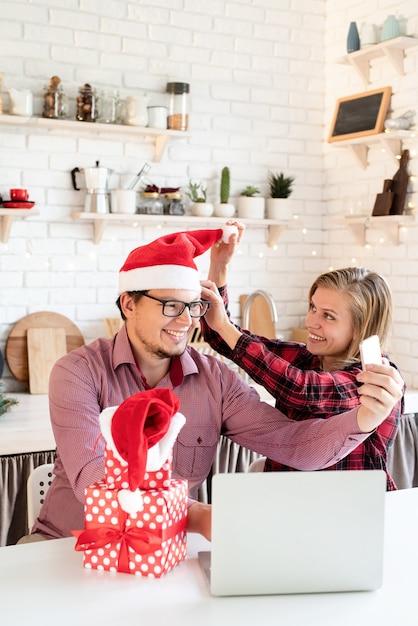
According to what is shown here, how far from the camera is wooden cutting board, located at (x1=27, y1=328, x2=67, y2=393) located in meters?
3.73

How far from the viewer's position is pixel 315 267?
457cm

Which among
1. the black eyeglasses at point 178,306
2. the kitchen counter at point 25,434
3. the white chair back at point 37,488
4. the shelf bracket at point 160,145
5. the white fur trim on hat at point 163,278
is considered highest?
the shelf bracket at point 160,145

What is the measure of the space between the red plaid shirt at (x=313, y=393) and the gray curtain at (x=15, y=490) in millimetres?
1147

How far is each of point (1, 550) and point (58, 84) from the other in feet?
8.66

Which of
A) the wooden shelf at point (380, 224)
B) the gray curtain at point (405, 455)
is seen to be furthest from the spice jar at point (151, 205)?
the gray curtain at point (405, 455)

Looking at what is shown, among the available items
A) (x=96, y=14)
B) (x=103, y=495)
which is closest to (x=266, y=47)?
(x=96, y=14)

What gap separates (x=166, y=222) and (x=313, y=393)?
2.22 metres

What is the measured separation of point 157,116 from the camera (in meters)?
3.88

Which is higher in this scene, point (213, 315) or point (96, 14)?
point (96, 14)

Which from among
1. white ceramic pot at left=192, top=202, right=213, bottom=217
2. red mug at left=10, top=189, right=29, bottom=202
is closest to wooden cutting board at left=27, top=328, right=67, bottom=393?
red mug at left=10, top=189, right=29, bottom=202

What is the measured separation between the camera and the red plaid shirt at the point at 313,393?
2.09m

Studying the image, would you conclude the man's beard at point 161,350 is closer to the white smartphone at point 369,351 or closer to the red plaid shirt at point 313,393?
the red plaid shirt at point 313,393

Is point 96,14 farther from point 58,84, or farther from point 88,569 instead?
point 88,569

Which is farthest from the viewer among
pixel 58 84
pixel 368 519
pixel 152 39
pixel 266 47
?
pixel 266 47
